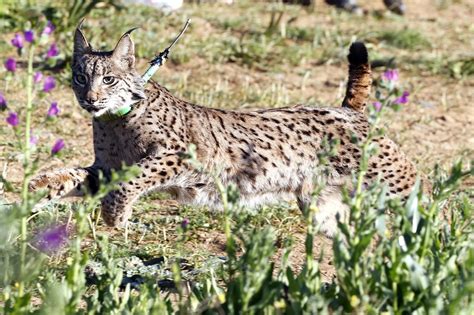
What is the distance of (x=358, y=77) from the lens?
6148 millimetres

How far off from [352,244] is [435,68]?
637 cm

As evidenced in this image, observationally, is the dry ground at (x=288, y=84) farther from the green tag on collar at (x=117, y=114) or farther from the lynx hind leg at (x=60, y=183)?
the green tag on collar at (x=117, y=114)

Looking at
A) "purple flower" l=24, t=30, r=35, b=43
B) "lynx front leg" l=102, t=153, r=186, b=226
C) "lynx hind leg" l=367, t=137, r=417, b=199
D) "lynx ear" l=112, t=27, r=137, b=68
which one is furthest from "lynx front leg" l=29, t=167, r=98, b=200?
"purple flower" l=24, t=30, r=35, b=43

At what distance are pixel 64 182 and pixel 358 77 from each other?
167 centimetres

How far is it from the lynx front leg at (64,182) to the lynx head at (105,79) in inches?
13.0

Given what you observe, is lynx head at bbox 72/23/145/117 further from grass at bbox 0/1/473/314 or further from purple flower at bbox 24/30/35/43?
purple flower at bbox 24/30/35/43

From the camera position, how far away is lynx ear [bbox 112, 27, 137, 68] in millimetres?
5781

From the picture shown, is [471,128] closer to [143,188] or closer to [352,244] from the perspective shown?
[143,188]

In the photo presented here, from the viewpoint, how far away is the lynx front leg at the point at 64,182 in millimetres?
5551

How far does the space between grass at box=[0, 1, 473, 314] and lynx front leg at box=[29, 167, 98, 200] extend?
0.19 metres

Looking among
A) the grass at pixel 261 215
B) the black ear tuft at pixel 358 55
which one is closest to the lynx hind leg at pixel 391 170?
the grass at pixel 261 215

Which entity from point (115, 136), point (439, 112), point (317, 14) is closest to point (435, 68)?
point (439, 112)

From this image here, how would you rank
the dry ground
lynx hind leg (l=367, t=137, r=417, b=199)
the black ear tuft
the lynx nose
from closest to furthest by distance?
the lynx nose, lynx hind leg (l=367, t=137, r=417, b=199), the black ear tuft, the dry ground

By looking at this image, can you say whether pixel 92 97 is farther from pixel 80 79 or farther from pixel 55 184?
pixel 55 184
